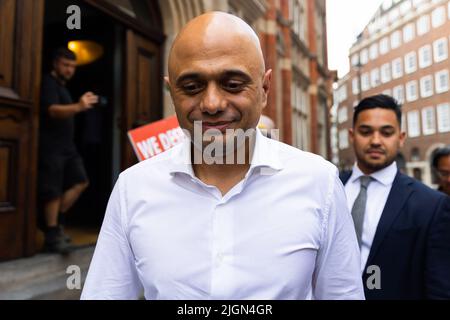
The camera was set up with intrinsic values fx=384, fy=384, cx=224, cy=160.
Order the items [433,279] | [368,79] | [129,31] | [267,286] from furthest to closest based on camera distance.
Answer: [129,31]
[368,79]
[433,279]
[267,286]

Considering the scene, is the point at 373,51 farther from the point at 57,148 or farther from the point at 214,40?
the point at 57,148

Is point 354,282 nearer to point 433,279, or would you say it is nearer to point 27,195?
point 433,279

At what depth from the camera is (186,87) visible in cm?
93

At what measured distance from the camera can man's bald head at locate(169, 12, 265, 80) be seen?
0.91 m

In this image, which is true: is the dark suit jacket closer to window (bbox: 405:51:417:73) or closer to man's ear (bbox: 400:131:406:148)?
man's ear (bbox: 400:131:406:148)

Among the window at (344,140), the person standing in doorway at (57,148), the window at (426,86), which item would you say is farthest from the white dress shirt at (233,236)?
the person standing in doorway at (57,148)

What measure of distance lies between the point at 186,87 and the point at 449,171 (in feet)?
9.70

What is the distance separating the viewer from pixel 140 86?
5.18 meters

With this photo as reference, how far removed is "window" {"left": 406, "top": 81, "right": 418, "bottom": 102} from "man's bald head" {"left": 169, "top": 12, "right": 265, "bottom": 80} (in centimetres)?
125

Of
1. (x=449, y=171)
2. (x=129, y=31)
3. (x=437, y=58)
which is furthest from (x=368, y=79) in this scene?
(x=129, y=31)

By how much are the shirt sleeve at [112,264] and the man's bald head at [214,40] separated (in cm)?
41

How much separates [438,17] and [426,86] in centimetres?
33

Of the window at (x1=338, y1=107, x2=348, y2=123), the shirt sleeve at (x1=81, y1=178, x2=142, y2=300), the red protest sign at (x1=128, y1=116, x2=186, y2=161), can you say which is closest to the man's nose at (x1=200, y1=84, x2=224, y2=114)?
the shirt sleeve at (x1=81, y1=178, x2=142, y2=300)

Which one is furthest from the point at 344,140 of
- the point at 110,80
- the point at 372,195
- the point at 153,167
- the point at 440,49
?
the point at 110,80
